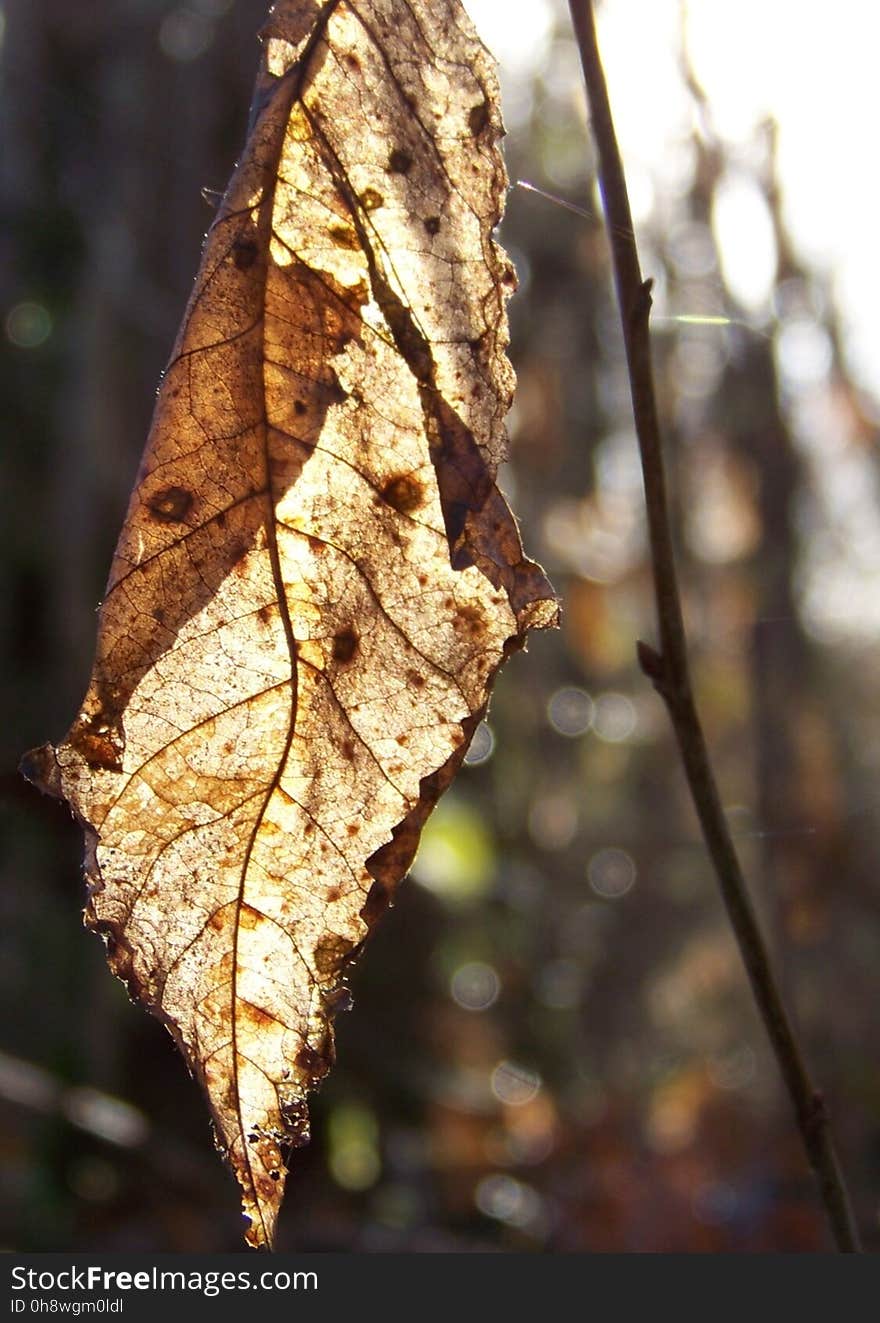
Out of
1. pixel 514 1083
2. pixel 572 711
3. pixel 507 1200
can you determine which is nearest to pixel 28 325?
pixel 572 711

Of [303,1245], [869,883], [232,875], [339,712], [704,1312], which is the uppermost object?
[339,712]

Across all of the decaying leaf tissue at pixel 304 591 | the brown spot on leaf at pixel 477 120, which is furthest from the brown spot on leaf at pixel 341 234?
the brown spot on leaf at pixel 477 120

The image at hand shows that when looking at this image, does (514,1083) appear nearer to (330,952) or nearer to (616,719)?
(616,719)

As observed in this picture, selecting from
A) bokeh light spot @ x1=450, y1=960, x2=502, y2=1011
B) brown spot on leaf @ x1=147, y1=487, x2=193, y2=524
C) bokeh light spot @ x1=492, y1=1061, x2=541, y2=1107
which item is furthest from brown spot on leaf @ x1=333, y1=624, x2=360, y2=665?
bokeh light spot @ x1=450, y1=960, x2=502, y2=1011

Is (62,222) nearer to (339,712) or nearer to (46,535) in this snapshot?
(46,535)

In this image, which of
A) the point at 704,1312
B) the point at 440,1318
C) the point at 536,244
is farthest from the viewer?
the point at 536,244

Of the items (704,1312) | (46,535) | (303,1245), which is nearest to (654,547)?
(704,1312)
